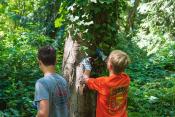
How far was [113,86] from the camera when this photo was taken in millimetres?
4906

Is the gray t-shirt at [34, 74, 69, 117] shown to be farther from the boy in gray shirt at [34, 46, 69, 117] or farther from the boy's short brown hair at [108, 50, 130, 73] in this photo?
the boy's short brown hair at [108, 50, 130, 73]

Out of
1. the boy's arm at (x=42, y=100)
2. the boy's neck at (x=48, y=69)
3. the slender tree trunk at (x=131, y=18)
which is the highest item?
the slender tree trunk at (x=131, y=18)

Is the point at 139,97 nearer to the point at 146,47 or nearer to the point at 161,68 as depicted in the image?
the point at 161,68

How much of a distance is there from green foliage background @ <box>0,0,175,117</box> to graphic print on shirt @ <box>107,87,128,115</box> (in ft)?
1.69

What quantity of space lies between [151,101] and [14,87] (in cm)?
326

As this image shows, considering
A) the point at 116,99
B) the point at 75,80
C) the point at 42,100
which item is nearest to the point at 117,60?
the point at 116,99

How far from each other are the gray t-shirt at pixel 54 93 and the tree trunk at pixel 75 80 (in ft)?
3.12

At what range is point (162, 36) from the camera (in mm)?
16125

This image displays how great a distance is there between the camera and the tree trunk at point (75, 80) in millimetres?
5219

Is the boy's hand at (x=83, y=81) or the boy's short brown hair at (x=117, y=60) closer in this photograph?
the boy's short brown hair at (x=117, y=60)

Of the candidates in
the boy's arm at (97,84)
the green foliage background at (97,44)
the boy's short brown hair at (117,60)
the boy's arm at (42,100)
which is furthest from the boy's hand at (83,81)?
the boy's arm at (42,100)

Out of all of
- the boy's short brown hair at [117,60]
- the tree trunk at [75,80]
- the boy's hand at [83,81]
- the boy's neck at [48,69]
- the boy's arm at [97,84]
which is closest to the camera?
the boy's neck at [48,69]

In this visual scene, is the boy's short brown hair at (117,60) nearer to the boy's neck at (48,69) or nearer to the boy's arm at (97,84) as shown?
the boy's arm at (97,84)

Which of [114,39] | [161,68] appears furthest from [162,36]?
[114,39]
